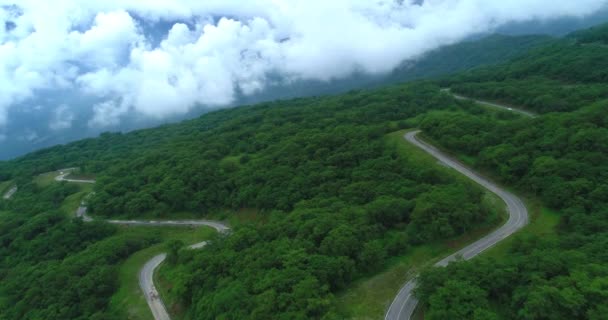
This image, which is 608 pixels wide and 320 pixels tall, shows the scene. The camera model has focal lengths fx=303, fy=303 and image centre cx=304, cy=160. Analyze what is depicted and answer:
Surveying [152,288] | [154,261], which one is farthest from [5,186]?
[152,288]

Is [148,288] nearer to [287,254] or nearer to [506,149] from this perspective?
[287,254]

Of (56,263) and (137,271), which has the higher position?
(56,263)

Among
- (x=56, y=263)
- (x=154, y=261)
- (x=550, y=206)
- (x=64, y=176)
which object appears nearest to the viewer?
(x=550, y=206)

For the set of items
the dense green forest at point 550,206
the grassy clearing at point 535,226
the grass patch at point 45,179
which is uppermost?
the grass patch at point 45,179

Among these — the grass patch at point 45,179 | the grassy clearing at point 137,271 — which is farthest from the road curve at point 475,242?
the grass patch at point 45,179

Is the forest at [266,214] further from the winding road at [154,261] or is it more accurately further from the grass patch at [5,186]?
the grass patch at [5,186]

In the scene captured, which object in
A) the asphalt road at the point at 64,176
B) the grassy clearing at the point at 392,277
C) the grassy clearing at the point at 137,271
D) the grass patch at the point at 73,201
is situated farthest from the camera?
the asphalt road at the point at 64,176

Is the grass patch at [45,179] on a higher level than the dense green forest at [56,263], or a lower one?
higher

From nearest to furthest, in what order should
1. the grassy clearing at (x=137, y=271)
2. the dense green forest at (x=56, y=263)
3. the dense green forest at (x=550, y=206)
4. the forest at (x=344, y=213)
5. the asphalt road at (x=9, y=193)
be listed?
1. the dense green forest at (x=550, y=206)
2. the forest at (x=344, y=213)
3. the grassy clearing at (x=137, y=271)
4. the dense green forest at (x=56, y=263)
5. the asphalt road at (x=9, y=193)

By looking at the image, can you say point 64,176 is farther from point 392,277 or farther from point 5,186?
point 392,277
